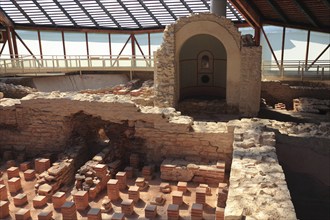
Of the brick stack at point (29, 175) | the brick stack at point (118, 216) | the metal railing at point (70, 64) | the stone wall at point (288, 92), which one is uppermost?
the metal railing at point (70, 64)

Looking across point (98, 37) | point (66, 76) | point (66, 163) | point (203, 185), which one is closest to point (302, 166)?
point (203, 185)

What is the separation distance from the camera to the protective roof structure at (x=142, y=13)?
15297mm

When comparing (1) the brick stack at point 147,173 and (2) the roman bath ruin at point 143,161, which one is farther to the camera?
(1) the brick stack at point 147,173

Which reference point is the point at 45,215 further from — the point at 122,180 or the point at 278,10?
the point at 278,10

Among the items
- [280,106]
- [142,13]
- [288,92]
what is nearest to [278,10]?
[288,92]

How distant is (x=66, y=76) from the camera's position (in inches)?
824

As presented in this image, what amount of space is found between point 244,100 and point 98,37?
3079cm

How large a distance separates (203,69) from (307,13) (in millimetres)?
5365

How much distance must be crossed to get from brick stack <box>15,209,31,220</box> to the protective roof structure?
13.1 meters

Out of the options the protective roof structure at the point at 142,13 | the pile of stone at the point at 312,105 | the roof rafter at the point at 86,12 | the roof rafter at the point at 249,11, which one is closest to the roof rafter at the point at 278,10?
the protective roof structure at the point at 142,13

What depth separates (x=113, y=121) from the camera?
788cm

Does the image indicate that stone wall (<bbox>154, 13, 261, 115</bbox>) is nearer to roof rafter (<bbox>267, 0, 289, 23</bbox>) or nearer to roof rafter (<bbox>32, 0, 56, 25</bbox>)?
roof rafter (<bbox>267, 0, 289, 23</bbox>)

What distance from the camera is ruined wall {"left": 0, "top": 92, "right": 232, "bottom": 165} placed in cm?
722

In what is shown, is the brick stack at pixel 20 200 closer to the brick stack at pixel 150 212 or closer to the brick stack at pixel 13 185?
the brick stack at pixel 13 185
